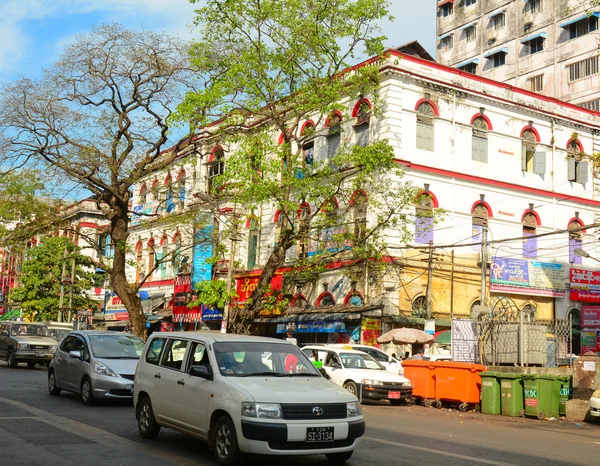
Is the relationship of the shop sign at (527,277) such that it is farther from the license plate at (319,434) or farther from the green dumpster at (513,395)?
the license plate at (319,434)

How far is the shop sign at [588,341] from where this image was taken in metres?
34.8

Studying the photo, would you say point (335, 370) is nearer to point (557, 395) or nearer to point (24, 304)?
point (557, 395)

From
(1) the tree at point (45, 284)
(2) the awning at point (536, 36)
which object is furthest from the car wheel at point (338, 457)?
(2) the awning at point (536, 36)

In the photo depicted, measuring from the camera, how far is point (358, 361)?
2234 centimetres

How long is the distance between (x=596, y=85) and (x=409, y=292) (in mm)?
29051

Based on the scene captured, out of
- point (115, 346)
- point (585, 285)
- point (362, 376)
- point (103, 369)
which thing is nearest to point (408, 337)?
point (362, 376)

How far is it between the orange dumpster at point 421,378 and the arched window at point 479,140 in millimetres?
14978

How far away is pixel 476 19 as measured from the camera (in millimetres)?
63062

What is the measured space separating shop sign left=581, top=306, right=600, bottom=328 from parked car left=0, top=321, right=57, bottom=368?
23307 millimetres

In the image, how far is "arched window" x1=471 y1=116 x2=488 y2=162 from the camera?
35.0 m

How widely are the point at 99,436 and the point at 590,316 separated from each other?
2880 cm

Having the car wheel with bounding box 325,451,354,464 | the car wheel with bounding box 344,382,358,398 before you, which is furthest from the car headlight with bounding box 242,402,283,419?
the car wheel with bounding box 344,382,358,398

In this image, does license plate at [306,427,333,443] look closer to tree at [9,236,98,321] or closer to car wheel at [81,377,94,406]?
car wheel at [81,377,94,406]

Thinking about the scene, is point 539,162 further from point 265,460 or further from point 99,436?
point 265,460
